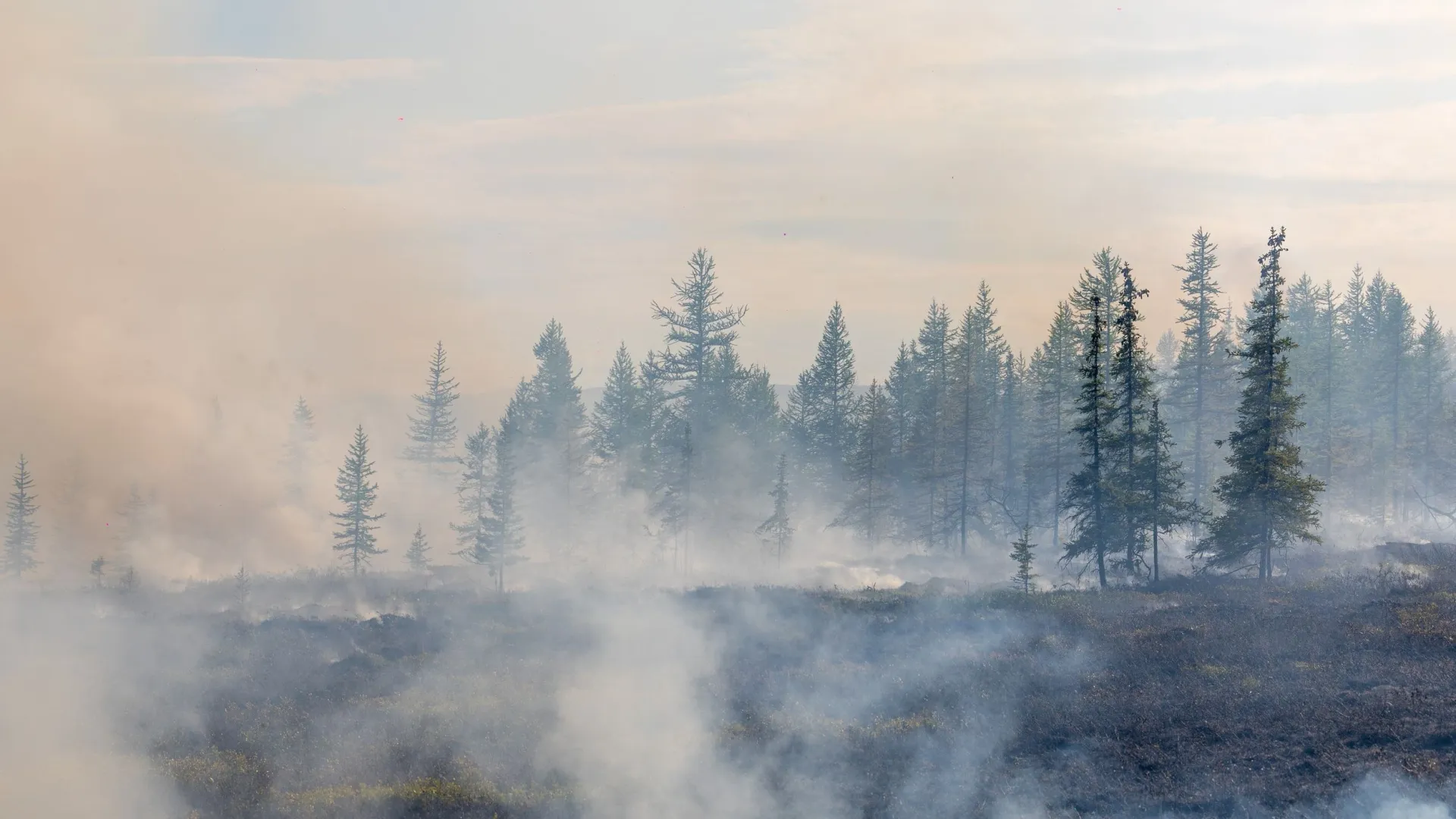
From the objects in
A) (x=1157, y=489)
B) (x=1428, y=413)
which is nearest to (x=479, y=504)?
(x=1157, y=489)

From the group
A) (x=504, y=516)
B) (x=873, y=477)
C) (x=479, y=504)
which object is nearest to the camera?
(x=504, y=516)

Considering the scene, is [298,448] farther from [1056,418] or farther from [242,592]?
[1056,418]

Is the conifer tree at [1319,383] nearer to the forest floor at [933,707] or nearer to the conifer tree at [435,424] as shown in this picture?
the forest floor at [933,707]

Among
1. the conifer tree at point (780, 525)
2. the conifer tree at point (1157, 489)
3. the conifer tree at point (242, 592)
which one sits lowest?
the conifer tree at point (242, 592)

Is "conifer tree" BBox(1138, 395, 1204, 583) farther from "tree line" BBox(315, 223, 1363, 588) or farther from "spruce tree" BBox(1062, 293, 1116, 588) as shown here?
"tree line" BBox(315, 223, 1363, 588)

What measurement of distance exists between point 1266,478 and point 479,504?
147 feet

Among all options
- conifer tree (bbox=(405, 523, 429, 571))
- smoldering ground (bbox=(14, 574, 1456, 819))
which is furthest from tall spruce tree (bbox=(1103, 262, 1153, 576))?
conifer tree (bbox=(405, 523, 429, 571))

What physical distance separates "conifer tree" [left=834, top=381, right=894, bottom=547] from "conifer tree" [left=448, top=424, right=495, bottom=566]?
20.2m

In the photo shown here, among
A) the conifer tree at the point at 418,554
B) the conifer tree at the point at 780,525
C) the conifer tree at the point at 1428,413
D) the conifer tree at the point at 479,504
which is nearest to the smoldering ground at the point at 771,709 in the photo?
the conifer tree at the point at 479,504

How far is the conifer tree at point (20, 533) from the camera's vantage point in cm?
6281

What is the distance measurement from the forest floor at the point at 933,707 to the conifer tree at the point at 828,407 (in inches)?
1221

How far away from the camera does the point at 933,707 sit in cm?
2622

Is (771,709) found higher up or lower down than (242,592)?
higher up

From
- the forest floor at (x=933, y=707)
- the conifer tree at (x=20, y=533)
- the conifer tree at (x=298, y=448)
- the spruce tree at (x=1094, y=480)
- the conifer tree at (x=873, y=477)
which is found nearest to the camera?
the forest floor at (x=933, y=707)
